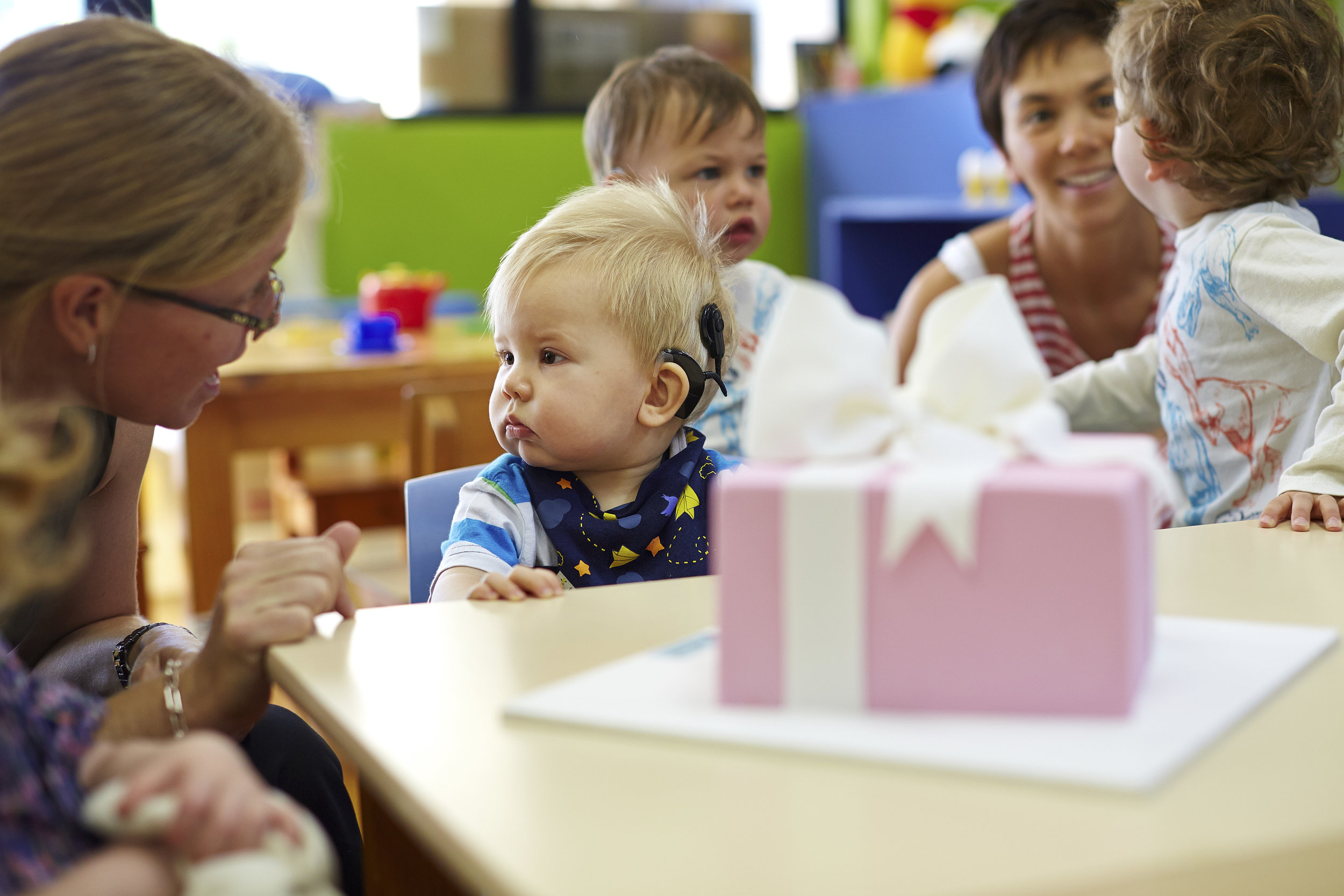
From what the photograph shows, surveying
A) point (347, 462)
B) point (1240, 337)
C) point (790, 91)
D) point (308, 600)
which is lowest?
point (347, 462)

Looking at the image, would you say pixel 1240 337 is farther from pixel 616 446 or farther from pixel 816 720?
pixel 816 720

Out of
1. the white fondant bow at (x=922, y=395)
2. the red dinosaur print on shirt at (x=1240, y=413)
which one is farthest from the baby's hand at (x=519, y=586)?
the red dinosaur print on shirt at (x=1240, y=413)

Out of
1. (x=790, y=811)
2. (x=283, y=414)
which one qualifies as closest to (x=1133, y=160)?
(x=790, y=811)

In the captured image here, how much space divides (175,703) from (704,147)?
1172 mm

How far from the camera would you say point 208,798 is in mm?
581

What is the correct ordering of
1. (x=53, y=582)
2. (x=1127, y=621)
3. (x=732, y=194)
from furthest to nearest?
(x=732, y=194)
(x=53, y=582)
(x=1127, y=621)

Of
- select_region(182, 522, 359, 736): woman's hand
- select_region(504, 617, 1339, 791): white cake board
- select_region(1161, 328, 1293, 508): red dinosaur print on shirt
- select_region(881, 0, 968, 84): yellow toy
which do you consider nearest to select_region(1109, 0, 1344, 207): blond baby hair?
select_region(1161, 328, 1293, 508): red dinosaur print on shirt

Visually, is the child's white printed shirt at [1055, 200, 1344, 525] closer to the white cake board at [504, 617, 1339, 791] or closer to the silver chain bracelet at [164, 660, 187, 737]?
the white cake board at [504, 617, 1339, 791]

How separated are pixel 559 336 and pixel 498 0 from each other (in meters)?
4.30

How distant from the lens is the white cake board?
56cm

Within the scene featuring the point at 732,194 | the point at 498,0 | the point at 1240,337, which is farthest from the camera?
the point at 498,0

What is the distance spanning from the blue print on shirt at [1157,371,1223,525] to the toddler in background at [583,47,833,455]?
1.67ft

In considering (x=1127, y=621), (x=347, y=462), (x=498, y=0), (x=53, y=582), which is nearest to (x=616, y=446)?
(x=53, y=582)

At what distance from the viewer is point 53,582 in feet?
2.33
